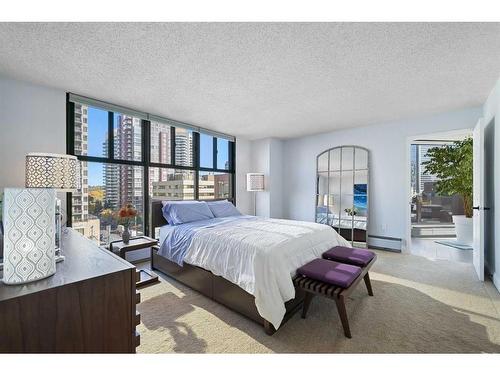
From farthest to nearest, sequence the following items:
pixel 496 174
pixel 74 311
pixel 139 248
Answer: pixel 139 248, pixel 496 174, pixel 74 311

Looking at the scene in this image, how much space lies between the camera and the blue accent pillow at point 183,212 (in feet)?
10.7

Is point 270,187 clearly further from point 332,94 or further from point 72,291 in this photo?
point 72,291

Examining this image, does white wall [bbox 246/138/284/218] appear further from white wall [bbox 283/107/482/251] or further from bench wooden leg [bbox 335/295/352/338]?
bench wooden leg [bbox 335/295/352/338]

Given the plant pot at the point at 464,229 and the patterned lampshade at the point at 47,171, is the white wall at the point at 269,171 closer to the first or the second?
the plant pot at the point at 464,229

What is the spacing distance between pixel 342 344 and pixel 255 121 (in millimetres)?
3509

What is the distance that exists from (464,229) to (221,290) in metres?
4.74

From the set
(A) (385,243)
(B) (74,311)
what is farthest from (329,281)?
(A) (385,243)

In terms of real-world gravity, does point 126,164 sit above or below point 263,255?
above

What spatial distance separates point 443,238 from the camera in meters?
5.30

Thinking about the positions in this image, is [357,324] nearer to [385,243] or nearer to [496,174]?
[496,174]

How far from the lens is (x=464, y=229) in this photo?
4.25 meters

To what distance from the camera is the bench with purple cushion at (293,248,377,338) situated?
1.77 m

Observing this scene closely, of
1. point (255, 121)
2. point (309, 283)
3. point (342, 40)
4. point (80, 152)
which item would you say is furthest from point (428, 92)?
point (80, 152)

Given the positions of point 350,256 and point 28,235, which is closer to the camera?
point 28,235
